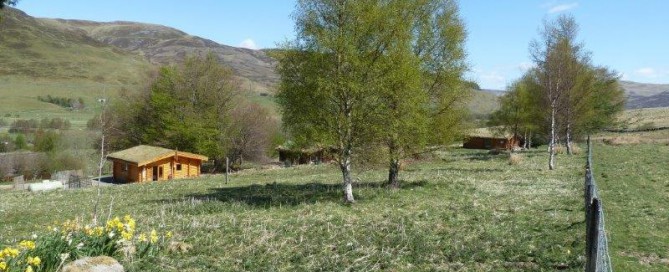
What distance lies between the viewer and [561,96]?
159 ft

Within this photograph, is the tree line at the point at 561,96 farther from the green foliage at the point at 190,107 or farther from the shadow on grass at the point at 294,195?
the green foliage at the point at 190,107

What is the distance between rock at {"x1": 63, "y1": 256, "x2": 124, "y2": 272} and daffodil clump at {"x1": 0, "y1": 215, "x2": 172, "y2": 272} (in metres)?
0.36

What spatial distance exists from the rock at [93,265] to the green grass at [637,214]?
1218 centimetres

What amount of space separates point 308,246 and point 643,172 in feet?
91.4

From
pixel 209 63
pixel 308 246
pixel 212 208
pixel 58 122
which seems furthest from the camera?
pixel 58 122

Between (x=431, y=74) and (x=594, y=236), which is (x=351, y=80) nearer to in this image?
(x=431, y=74)

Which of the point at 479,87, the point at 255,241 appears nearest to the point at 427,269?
the point at 255,241

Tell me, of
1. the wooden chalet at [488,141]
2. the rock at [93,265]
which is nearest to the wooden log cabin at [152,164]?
the wooden chalet at [488,141]

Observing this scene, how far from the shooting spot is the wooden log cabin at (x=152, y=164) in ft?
198

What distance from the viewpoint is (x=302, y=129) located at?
2608cm

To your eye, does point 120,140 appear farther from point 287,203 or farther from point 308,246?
point 308,246

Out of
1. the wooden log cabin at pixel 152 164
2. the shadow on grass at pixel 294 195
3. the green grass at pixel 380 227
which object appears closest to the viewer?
the green grass at pixel 380 227

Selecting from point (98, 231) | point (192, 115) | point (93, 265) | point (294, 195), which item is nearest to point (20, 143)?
point (192, 115)

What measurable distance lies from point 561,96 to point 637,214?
31.4 meters
